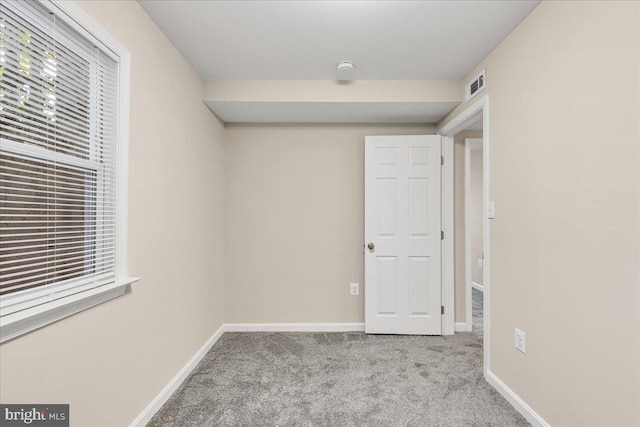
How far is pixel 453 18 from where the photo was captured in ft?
6.30

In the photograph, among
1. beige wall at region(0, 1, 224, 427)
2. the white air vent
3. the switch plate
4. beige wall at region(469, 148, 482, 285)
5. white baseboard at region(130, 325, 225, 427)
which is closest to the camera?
beige wall at region(0, 1, 224, 427)

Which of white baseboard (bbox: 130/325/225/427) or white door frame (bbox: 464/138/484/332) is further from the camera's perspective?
white door frame (bbox: 464/138/484/332)

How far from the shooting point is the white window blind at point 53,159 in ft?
3.52

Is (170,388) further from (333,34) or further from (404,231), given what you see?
(333,34)

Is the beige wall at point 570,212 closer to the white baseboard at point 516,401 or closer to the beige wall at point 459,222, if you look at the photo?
the white baseboard at point 516,401

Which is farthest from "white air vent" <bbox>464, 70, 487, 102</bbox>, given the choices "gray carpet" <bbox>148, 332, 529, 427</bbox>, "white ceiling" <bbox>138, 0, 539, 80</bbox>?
"gray carpet" <bbox>148, 332, 529, 427</bbox>

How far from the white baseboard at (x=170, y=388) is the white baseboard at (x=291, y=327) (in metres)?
0.39

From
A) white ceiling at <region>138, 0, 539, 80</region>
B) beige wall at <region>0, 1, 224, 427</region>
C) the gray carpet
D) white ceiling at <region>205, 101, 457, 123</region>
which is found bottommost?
the gray carpet

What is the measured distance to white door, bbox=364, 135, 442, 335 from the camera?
323 centimetres

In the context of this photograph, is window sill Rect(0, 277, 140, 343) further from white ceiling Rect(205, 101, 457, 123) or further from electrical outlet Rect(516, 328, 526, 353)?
electrical outlet Rect(516, 328, 526, 353)

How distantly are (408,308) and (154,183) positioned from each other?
8.57 feet

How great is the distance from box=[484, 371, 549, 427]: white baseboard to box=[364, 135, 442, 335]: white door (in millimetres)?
975

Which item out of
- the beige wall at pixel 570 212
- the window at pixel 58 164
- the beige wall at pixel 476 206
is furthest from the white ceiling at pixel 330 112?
the beige wall at pixel 476 206

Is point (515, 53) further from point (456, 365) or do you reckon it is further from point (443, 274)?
point (456, 365)
